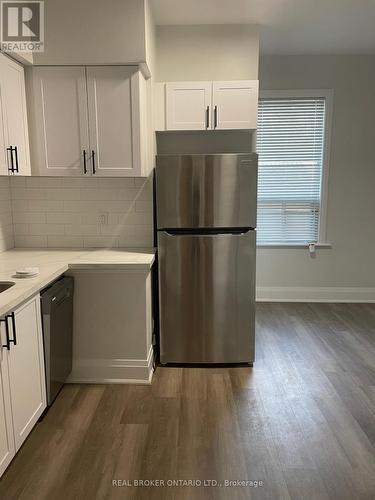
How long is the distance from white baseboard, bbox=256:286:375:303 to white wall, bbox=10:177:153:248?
201cm

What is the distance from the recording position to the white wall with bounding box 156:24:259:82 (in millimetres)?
3029

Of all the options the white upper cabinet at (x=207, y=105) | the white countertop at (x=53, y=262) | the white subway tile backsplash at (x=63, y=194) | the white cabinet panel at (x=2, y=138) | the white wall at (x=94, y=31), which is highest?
the white wall at (x=94, y=31)

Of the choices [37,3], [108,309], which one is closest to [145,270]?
[108,309]

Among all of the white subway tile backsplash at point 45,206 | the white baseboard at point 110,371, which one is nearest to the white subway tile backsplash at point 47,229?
the white subway tile backsplash at point 45,206

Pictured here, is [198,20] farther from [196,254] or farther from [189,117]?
[196,254]

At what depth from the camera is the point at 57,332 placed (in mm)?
2328

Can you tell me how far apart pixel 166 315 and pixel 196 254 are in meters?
0.53

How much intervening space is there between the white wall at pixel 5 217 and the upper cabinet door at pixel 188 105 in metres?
1.36

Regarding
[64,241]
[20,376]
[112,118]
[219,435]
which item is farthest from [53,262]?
[219,435]

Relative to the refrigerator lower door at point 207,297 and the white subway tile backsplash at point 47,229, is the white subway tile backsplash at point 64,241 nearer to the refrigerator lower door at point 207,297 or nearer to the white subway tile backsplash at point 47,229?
the white subway tile backsplash at point 47,229

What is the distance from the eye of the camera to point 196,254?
2.75 m

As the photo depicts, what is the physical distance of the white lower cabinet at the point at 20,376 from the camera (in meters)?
1.73

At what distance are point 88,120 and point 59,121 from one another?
203mm

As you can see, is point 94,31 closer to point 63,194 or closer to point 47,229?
point 63,194
